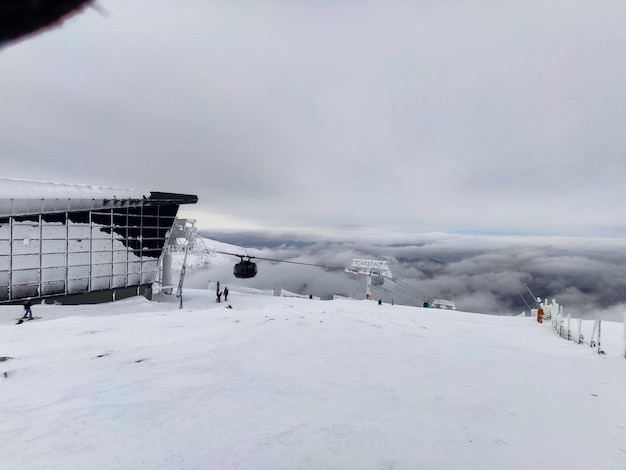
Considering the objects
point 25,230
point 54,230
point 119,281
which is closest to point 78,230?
point 54,230

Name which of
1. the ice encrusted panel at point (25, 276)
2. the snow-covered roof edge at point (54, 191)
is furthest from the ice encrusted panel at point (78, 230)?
the ice encrusted panel at point (25, 276)

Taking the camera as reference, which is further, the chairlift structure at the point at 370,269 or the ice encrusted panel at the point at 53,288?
the chairlift structure at the point at 370,269

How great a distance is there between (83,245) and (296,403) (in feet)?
93.5

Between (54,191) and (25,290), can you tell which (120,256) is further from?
(54,191)

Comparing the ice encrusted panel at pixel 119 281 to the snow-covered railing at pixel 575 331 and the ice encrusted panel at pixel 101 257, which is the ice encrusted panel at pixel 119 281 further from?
the snow-covered railing at pixel 575 331

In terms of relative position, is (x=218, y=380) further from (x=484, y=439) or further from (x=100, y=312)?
(x=100, y=312)

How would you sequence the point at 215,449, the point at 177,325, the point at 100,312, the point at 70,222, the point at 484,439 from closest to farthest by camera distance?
the point at 215,449 → the point at 484,439 → the point at 177,325 → the point at 100,312 → the point at 70,222

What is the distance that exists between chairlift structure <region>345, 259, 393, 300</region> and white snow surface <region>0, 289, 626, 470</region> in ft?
92.1

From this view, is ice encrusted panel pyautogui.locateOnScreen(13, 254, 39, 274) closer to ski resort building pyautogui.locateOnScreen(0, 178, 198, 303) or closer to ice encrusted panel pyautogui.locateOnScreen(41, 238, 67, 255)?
ski resort building pyautogui.locateOnScreen(0, 178, 198, 303)

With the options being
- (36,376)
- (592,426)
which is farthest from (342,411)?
(36,376)

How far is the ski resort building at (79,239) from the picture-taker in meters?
21.4

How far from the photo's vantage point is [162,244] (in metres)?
31.3

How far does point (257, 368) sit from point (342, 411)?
2504 mm

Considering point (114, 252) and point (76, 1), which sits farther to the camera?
point (114, 252)
